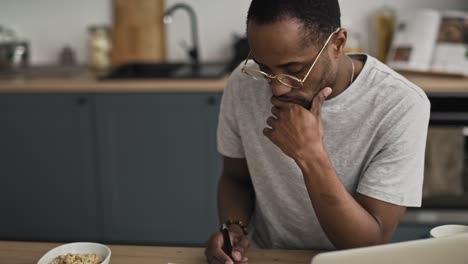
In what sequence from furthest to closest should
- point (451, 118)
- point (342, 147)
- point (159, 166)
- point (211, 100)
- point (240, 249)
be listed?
point (159, 166)
point (211, 100)
point (451, 118)
point (342, 147)
point (240, 249)

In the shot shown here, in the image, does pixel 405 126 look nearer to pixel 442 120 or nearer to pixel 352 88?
pixel 352 88

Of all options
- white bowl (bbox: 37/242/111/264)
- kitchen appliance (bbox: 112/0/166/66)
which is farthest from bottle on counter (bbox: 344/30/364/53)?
white bowl (bbox: 37/242/111/264)

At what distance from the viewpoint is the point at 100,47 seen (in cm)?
319

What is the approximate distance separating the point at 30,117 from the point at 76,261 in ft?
6.05

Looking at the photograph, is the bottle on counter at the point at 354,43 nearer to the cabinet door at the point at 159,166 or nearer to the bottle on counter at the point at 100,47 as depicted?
the cabinet door at the point at 159,166

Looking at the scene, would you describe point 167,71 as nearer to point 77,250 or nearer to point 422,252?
point 77,250

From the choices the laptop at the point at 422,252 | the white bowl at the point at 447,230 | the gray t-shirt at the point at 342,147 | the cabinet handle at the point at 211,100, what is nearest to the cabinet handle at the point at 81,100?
the cabinet handle at the point at 211,100

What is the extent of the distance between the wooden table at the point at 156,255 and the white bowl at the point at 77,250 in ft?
0.11

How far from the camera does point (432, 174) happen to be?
2.58m

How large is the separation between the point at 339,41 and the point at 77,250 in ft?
2.26

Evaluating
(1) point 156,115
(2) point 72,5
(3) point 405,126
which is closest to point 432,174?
(1) point 156,115

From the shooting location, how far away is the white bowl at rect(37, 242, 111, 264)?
114 centimetres

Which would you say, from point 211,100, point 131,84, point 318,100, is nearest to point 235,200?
point 318,100

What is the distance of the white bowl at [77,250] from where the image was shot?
3.74 ft
